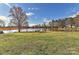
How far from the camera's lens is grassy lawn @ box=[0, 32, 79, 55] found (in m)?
1.55

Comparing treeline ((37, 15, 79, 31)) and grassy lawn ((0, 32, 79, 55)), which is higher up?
treeline ((37, 15, 79, 31))

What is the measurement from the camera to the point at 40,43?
158cm

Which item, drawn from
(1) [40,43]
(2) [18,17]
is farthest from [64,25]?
(2) [18,17]

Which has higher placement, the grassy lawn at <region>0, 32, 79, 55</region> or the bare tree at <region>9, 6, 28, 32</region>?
the bare tree at <region>9, 6, 28, 32</region>

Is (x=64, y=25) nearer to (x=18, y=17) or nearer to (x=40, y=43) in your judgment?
(x=40, y=43)

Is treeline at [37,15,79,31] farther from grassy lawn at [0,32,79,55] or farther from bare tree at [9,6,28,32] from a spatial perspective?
bare tree at [9,6,28,32]

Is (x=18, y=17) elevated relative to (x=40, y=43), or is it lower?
elevated

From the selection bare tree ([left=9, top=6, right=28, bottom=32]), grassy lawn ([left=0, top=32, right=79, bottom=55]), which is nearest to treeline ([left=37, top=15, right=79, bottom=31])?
grassy lawn ([left=0, top=32, right=79, bottom=55])

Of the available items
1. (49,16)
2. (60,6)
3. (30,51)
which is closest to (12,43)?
(30,51)

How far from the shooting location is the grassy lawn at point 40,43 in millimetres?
1552

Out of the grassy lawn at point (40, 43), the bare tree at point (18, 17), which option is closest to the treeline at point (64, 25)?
the grassy lawn at point (40, 43)

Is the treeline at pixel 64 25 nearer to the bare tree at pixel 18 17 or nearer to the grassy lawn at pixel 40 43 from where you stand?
the grassy lawn at pixel 40 43
